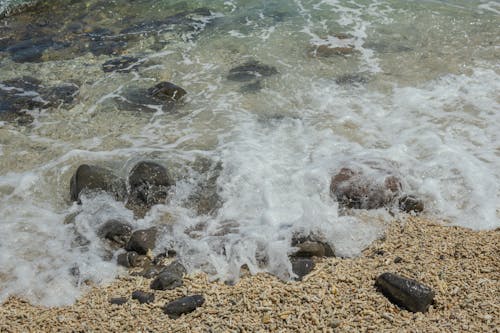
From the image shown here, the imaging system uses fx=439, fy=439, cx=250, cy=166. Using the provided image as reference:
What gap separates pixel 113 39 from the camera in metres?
11.6

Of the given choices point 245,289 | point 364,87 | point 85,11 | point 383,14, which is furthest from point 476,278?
point 85,11

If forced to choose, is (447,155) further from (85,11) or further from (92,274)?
(85,11)

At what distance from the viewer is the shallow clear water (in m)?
5.21

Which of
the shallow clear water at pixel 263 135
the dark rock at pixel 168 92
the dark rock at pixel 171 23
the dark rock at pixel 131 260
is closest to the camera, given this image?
the dark rock at pixel 131 260

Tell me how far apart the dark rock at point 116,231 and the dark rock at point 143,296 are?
98cm

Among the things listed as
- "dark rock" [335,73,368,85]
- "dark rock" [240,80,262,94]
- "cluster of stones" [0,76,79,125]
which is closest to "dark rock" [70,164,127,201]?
"cluster of stones" [0,76,79,125]

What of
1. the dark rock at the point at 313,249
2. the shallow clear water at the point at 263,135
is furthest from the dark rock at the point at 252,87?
the dark rock at the point at 313,249

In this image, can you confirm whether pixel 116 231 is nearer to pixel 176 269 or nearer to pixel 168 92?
pixel 176 269

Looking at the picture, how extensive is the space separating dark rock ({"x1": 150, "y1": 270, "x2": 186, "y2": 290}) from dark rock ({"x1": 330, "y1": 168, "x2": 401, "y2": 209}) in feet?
7.62

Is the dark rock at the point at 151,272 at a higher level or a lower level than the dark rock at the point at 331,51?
lower

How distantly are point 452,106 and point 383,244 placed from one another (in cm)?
401

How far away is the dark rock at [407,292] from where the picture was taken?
3.95m

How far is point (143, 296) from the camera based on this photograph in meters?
4.38

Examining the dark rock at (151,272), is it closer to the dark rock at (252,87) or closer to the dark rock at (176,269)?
the dark rock at (176,269)
